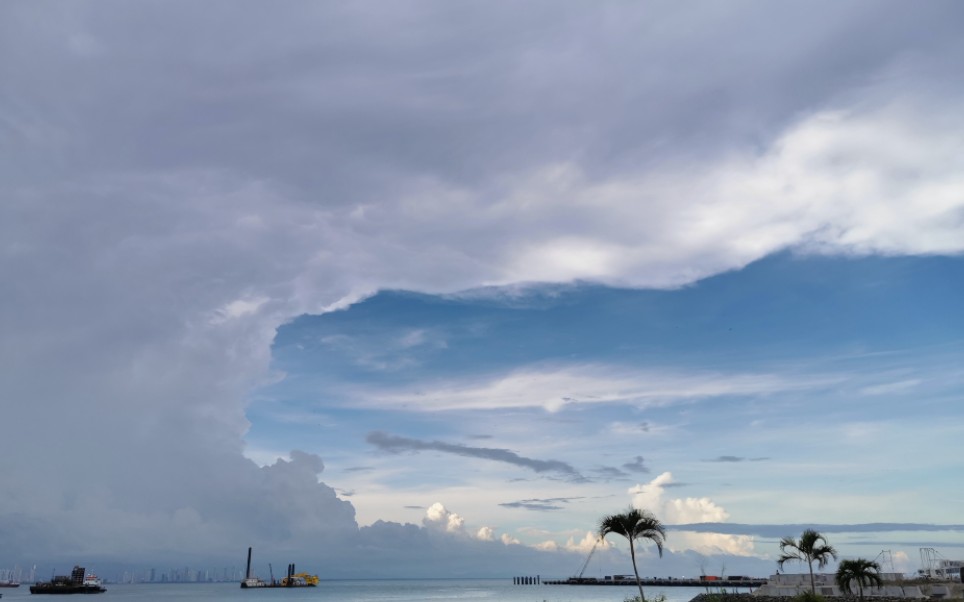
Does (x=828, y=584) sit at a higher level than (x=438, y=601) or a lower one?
higher

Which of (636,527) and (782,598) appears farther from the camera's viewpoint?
(782,598)

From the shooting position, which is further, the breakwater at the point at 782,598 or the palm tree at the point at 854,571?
the breakwater at the point at 782,598

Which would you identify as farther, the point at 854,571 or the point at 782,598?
the point at 782,598

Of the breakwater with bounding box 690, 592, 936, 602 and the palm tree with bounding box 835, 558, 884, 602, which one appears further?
the breakwater with bounding box 690, 592, 936, 602

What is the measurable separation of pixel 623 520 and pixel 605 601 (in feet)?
374

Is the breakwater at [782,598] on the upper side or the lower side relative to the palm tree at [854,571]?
lower

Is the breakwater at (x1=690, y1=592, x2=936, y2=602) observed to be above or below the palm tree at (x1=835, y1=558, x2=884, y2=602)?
below

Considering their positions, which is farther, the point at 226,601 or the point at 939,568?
the point at 226,601

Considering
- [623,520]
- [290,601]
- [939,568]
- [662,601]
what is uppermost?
[623,520]

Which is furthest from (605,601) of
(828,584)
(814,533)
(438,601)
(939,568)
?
(814,533)

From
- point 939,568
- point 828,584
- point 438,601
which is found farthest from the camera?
point 438,601

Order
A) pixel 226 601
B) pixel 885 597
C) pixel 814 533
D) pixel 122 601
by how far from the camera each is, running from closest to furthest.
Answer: pixel 814 533, pixel 885 597, pixel 226 601, pixel 122 601

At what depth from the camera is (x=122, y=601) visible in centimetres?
19788

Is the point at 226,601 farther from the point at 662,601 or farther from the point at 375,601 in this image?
the point at 662,601
